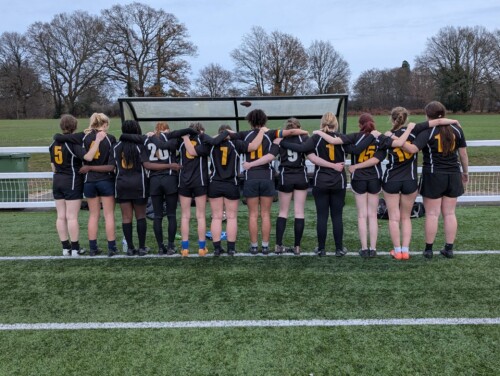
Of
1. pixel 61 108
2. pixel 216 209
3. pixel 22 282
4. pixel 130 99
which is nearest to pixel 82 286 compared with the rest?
pixel 22 282

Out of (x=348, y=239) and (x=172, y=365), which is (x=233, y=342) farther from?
(x=348, y=239)

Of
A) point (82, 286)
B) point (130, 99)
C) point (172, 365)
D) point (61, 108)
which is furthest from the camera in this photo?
point (61, 108)

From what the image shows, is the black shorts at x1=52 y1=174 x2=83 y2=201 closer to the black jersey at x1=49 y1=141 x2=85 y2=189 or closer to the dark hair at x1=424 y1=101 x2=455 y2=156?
the black jersey at x1=49 y1=141 x2=85 y2=189

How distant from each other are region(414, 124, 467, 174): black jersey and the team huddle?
1cm

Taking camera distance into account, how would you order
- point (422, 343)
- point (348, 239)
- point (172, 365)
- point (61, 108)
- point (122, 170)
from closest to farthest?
1. point (172, 365)
2. point (422, 343)
3. point (122, 170)
4. point (348, 239)
5. point (61, 108)

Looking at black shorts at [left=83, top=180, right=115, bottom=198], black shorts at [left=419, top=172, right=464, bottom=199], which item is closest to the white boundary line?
black shorts at [left=419, top=172, right=464, bottom=199]

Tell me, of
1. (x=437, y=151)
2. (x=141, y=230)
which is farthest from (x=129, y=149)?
(x=437, y=151)

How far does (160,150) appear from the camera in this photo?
5410 millimetres

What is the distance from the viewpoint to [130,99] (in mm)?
7133

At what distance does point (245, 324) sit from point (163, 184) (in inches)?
95.3

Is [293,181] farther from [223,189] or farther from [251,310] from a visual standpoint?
[251,310]

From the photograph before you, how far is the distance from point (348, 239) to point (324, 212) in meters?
1.28

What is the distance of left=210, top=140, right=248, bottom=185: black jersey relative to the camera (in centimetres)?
541

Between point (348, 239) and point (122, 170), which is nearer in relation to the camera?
point (122, 170)
